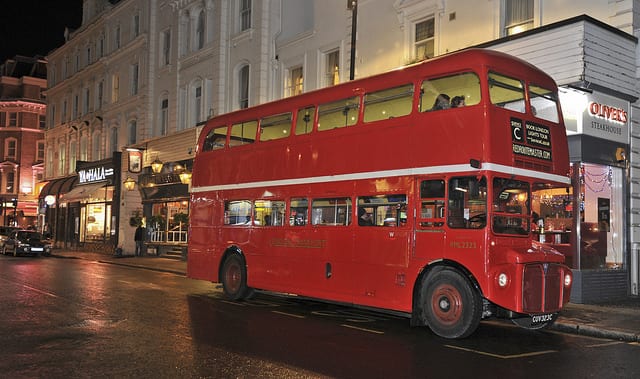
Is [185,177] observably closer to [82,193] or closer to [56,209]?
[82,193]

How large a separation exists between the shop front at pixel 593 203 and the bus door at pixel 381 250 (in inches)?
199

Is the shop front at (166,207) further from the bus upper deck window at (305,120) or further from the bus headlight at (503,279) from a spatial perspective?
the bus headlight at (503,279)

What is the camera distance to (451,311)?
9.60 meters

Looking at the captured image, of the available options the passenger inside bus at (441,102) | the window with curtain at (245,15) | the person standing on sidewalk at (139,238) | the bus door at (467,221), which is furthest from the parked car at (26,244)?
the bus door at (467,221)

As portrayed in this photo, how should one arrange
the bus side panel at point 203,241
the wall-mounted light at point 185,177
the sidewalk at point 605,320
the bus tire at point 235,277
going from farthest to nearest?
the wall-mounted light at point 185,177 → the bus side panel at point 203,241 → the bus tire at point 235,277 → the sidewalk at point 605,320

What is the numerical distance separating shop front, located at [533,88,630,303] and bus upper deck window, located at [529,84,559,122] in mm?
3321

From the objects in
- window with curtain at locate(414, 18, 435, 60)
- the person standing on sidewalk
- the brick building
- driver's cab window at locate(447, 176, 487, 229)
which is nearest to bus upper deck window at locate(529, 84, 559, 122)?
driver's cab window at locate(447, 176, 487, 229)

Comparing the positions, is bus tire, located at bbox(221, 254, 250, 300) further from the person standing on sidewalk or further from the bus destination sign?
the person standing on sidewalk

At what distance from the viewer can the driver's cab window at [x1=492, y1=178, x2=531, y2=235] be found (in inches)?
370

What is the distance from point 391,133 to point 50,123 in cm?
4575

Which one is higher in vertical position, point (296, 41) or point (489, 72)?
point (296, 41)

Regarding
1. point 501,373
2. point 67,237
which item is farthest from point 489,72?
point 67,237

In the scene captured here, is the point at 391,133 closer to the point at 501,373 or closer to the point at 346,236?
the point at 346,236

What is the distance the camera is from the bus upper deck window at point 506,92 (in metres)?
9.65
